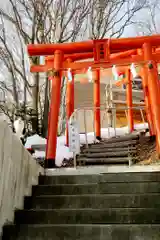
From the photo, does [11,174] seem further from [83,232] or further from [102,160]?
[102,160]

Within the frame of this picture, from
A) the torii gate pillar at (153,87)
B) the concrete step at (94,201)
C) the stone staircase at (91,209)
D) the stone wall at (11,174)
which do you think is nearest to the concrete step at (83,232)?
the stone staircase at (91,209)

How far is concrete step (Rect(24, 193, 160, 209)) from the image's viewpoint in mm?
4836

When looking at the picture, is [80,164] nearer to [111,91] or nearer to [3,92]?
[111,91]

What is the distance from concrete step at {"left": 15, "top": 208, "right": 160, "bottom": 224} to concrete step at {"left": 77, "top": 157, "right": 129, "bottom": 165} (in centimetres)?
336

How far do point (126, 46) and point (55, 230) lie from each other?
5931mm

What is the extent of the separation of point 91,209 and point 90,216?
4.3 inches

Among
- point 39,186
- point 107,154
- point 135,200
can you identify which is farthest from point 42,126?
point 135,200

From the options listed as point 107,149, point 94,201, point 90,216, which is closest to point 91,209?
point 90,216

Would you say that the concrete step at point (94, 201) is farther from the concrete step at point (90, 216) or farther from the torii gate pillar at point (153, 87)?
the torii gate pillar at point (153, 87)

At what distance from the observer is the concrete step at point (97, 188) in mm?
5254

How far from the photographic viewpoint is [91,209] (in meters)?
4.69

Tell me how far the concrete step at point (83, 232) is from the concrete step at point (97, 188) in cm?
117

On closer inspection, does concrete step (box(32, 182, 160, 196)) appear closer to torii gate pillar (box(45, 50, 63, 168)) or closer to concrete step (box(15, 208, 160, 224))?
concrete step (box(15, 208, 160, 224))

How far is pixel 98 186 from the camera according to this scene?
542 cm
